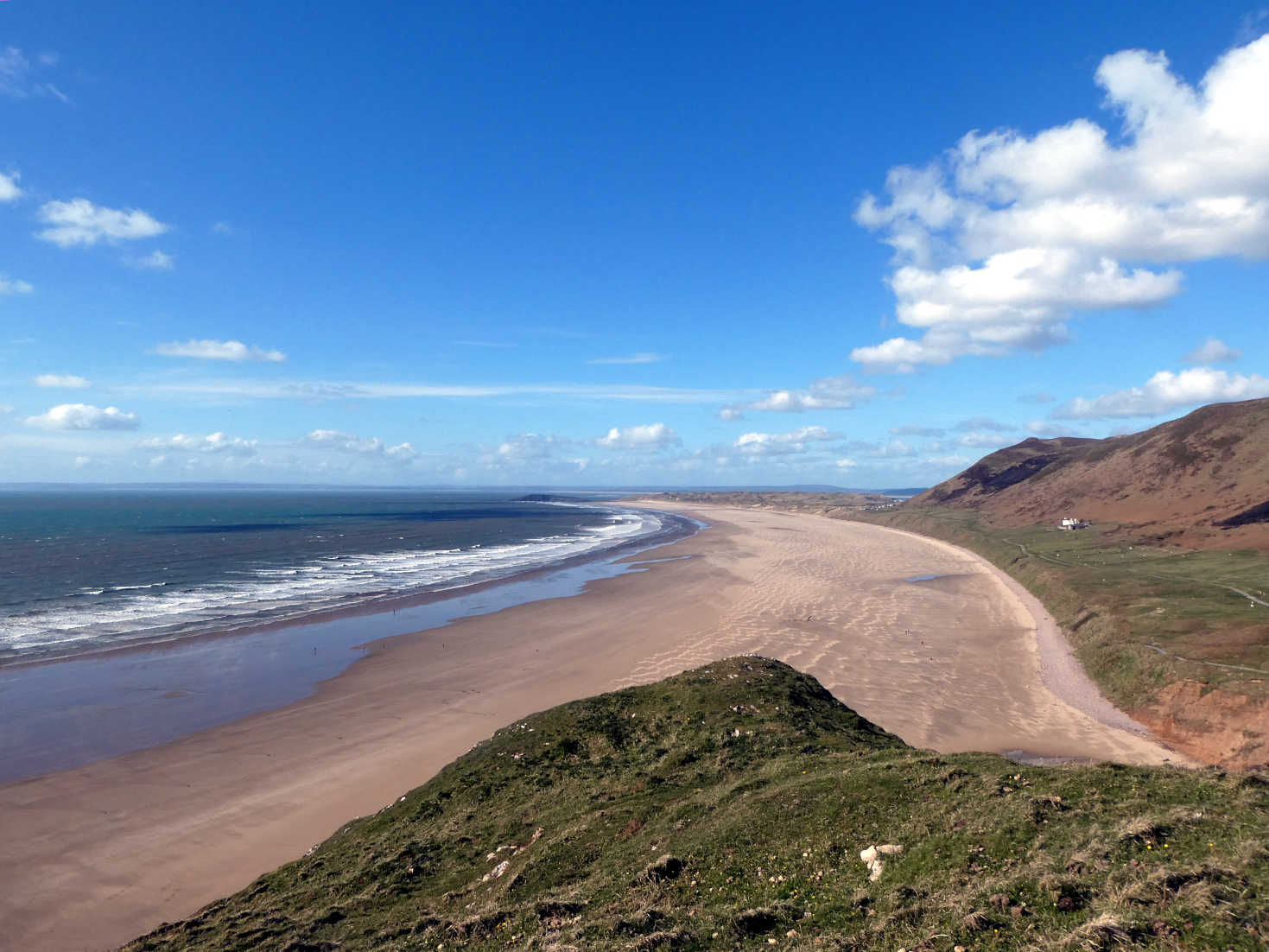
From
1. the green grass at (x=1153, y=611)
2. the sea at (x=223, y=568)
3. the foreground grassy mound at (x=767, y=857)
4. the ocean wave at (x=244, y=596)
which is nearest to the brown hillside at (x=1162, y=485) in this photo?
the green grass at (x=1153, y=611)

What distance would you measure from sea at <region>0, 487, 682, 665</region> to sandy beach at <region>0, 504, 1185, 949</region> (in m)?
16.5

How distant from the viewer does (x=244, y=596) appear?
54438 mm

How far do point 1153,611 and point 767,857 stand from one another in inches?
1451

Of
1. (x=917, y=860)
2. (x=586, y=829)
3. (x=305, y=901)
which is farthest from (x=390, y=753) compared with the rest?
(x=917, y=860)

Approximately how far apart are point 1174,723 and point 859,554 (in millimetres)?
62244

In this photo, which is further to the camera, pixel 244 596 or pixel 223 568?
pixel 223 568

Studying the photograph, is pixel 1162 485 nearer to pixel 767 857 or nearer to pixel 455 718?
pixel 455 718

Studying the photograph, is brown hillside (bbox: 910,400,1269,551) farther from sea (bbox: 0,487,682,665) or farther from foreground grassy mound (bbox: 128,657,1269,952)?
sea (bbox: 0,487,682,665)

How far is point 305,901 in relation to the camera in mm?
14047

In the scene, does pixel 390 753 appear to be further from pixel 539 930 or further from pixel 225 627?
pixel 225 627

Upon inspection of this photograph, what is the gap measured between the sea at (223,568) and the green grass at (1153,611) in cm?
4921

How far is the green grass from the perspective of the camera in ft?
93.5

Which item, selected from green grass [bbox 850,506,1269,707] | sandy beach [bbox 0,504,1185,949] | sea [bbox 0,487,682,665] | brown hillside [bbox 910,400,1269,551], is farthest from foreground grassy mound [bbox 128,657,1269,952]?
brown hillside [bbox 910,400,1269,551]

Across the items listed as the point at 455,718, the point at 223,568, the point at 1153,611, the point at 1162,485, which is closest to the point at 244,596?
the point at 223,568
